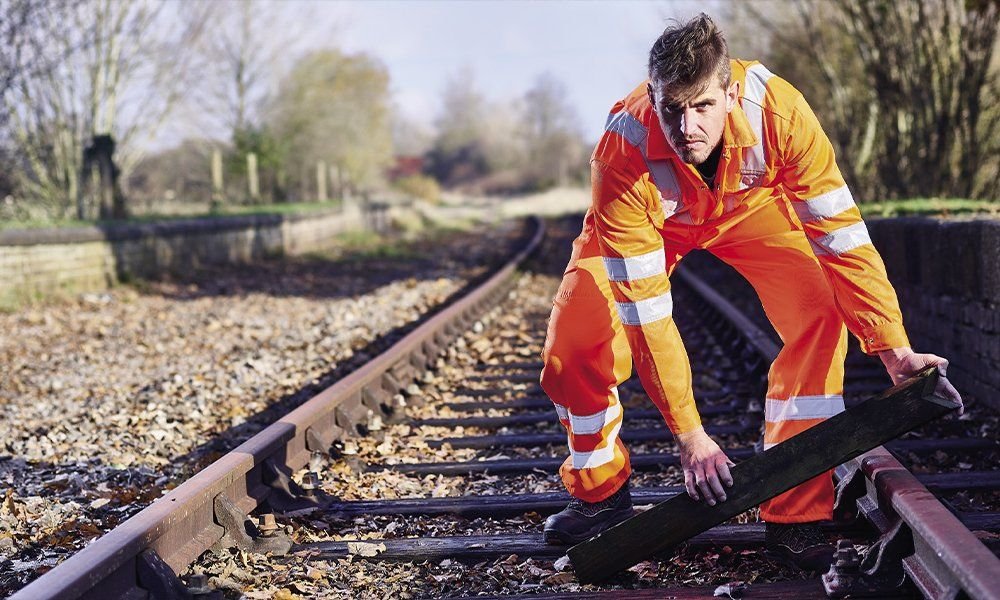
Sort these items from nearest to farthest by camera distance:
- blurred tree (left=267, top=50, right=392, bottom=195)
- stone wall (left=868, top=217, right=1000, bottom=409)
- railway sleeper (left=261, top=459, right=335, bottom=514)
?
railway sleeper (left=261, top=459, right=335, bottom=514) → stone wall (left=868, top=217, right=1000, bottom=409) → blurred tree (left=267, top=50, right=392, bottom=195)

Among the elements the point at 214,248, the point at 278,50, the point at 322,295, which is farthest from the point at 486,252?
the point at 278,50

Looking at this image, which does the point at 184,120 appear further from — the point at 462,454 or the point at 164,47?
the point at 462,454

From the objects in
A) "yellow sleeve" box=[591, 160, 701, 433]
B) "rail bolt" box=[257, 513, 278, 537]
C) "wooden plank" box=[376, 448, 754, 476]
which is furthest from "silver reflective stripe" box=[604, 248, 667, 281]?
"wooden plank" box=[376, 448, 754, 476]

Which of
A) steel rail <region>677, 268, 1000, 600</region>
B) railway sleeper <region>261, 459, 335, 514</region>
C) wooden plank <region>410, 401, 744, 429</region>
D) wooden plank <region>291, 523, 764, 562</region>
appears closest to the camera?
steel rail <region>677, 268, 1000, 600</region>

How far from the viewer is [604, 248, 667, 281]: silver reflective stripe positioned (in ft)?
10.2

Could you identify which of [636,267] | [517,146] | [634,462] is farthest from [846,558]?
[517,146]

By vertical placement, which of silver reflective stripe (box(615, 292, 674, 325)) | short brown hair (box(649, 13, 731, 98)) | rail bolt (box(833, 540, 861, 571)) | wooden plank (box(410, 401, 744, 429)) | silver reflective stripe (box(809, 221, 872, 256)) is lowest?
wooden plank (box(410, 401, 744, 429))

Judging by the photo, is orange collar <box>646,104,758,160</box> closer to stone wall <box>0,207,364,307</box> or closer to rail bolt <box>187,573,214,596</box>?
rail bolt <box>187,573,214,596</box>

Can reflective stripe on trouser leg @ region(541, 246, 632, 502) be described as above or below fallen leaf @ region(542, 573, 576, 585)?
above

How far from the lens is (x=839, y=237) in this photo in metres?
3.07

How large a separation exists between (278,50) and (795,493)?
3416 cm

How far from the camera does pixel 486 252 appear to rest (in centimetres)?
1970

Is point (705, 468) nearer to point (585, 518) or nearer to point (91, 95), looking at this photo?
point (585, 518)

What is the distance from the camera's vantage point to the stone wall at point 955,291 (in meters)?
5.25
